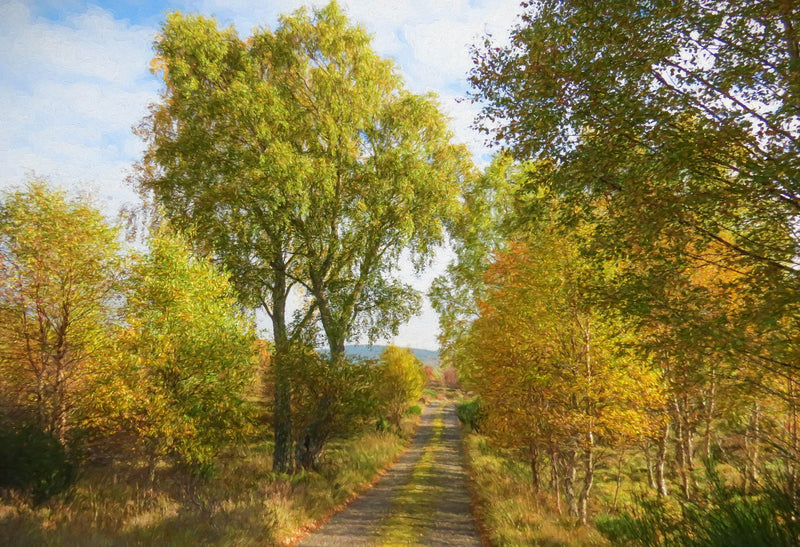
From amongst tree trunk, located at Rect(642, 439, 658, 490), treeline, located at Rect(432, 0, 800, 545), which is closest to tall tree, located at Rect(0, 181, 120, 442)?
treeline, located at Rect(432, 0, 800, 545)

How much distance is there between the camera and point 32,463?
9.66m

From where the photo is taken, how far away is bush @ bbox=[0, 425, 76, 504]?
30.9 feet

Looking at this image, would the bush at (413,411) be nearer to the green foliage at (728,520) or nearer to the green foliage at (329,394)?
the green foliage at (329,394)

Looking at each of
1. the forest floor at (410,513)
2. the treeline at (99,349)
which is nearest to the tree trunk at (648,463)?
the forest floor at (410,513)

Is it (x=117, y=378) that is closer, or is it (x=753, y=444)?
(x=753, y=444)

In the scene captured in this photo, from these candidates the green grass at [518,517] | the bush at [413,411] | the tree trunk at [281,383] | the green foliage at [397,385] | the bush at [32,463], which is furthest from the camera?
the bush at [413,411]

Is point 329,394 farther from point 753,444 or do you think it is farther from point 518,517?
point 753,444

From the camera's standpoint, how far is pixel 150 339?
409 inches

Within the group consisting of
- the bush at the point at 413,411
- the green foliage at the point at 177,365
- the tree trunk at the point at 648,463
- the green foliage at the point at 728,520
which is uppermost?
the green foliage at the point at 177,365

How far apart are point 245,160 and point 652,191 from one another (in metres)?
13.3

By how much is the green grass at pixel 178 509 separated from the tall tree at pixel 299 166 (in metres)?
2.92

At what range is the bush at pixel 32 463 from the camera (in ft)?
30.9

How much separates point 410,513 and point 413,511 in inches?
10.2

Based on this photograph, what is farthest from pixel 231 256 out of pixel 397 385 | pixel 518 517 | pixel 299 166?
pixel 397 385
